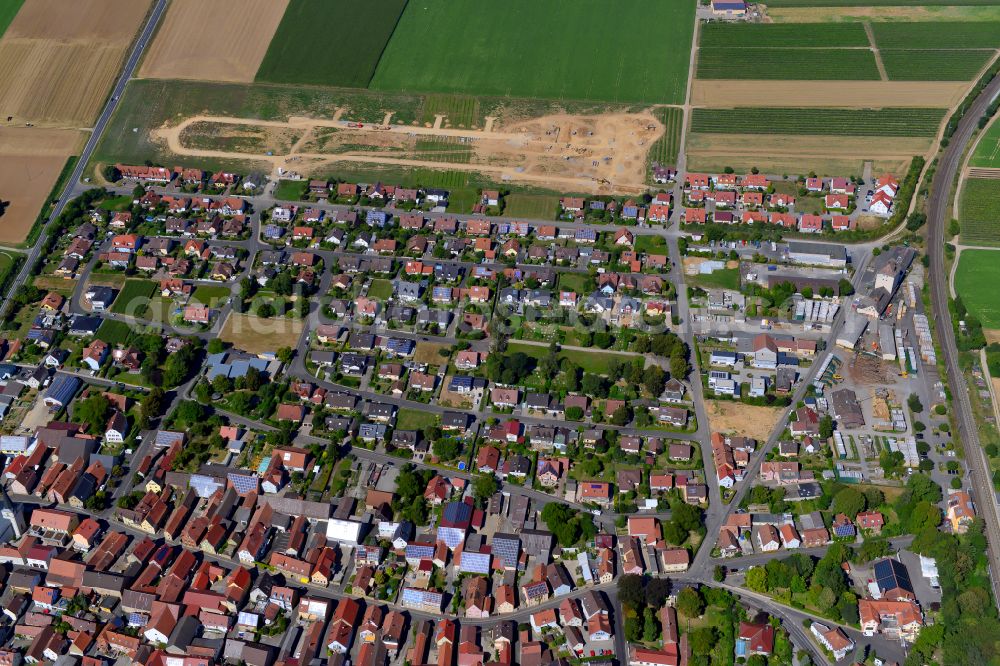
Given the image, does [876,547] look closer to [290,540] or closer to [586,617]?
[586,617]

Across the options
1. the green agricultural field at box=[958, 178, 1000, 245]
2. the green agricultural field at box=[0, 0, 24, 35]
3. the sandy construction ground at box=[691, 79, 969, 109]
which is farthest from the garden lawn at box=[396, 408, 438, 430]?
the green agricultural field at box=[0, 0, 24, 35]

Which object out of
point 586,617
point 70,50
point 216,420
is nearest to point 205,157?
point 70,50

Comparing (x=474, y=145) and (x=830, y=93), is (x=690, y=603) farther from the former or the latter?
(x=830, y=93)

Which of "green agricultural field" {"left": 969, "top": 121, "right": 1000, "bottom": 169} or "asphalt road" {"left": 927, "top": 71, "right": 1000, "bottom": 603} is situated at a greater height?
"green agricultural field" {"left": 969, "top": 121, "right": 1000, "bottom": 169}

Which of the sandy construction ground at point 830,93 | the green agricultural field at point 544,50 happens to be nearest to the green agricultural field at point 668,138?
the green agricultural field at point 544,50

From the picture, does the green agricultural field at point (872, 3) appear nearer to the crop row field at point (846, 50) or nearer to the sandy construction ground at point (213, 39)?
the crop row field at point (846, 50)

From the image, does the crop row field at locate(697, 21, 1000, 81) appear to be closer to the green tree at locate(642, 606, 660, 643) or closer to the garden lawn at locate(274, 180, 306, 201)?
the garden lawn at locate(274, 180, 306, 201)
